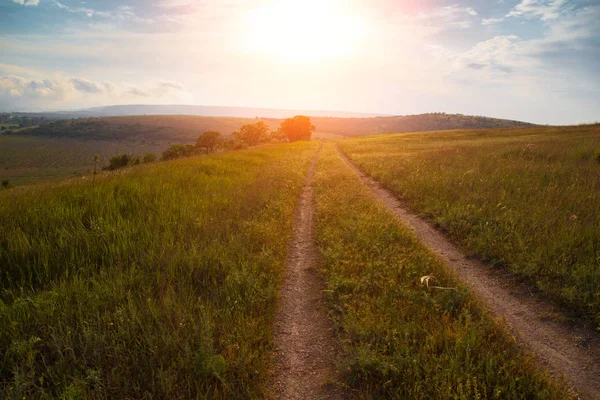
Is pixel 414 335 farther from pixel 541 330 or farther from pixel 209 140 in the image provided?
pixel 209 140

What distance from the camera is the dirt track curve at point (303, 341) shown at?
320 cm

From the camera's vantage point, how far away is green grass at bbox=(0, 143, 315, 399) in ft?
10.2

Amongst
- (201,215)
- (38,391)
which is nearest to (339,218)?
(201,215)

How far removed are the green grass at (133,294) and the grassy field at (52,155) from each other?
8690 centimetres

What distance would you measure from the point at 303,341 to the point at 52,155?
6759 inches

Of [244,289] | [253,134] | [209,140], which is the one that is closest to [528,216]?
[244,289]

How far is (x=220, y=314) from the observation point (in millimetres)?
4062

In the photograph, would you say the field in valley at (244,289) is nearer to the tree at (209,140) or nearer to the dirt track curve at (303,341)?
the dirt track curve at (303,341)

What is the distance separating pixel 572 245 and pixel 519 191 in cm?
437

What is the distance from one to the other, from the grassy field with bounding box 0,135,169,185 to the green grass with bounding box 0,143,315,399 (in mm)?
86897

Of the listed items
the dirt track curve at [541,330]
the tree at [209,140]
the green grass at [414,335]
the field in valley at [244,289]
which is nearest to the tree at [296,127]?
the tree at [209,140]

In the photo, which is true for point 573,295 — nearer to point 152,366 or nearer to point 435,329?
point 435,329

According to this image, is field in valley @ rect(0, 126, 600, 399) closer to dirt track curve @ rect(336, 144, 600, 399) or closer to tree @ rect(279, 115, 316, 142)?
dirt track curve @ rect(336, 144, 600, 399)

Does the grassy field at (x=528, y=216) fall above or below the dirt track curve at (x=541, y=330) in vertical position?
above
